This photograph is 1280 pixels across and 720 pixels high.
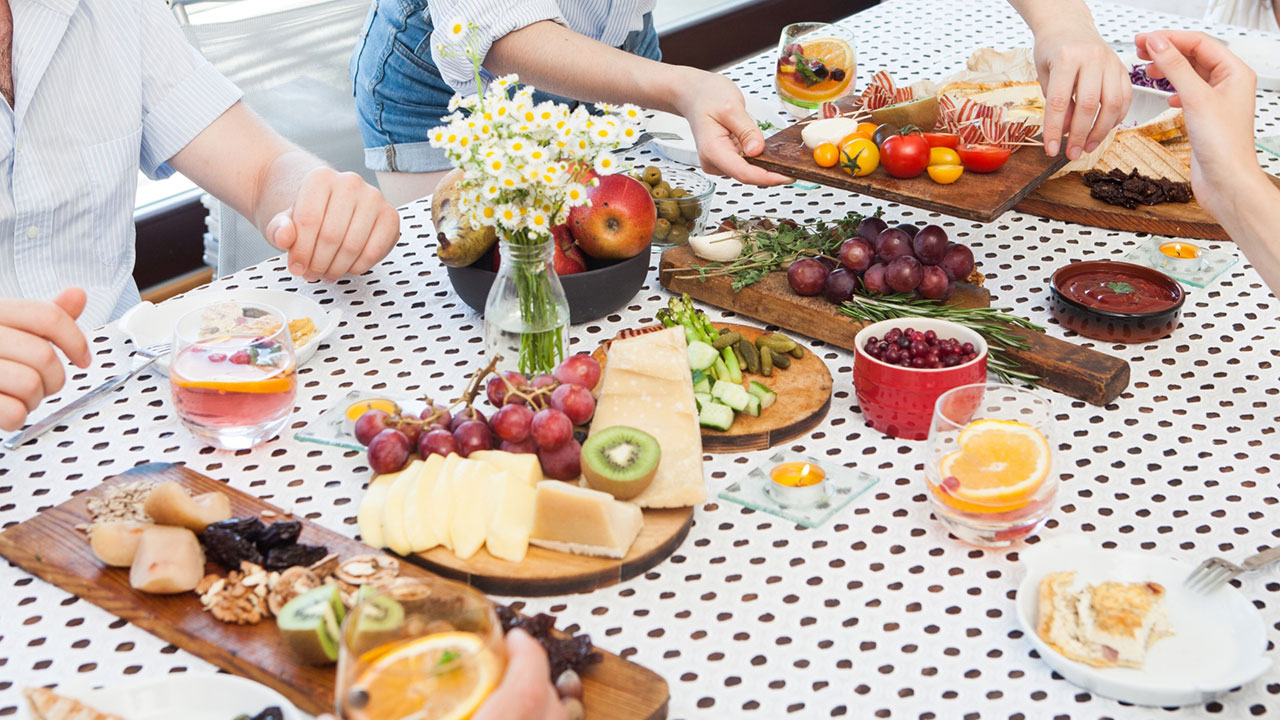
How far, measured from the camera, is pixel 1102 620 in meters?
1.08

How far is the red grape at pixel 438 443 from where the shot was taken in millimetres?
1299

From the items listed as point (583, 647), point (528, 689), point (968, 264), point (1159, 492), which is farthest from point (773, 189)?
point (528, 689)

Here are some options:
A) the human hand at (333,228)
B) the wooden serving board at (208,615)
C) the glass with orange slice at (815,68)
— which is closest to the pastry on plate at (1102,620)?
the wooden serving board at (208,615)

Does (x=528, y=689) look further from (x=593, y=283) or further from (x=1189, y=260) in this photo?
(x=1189, y=260)

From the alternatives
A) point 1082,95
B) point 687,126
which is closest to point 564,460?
point 1082,95

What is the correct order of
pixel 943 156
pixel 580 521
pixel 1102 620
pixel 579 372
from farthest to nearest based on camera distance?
pixel 943 156
pixel 579 372
pixel 580 521
pixel 1102 620

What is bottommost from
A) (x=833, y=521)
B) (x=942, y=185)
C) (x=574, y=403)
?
(x=833, y=521)

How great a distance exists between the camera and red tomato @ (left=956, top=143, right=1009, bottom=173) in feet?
5.78

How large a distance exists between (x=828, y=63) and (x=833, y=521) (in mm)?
1357

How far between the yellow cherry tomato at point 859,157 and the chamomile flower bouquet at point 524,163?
47 cm

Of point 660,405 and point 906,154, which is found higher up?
point 906,154

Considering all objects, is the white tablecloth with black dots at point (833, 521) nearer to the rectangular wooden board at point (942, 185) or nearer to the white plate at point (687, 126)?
the rectangular wooden board at point (942, 185)

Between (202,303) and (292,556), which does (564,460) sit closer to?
(292,556)

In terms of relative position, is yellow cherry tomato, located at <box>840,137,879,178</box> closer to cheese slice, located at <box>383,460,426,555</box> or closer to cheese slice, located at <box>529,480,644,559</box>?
cheese slice, located at <box>529,480,644,559</box>
